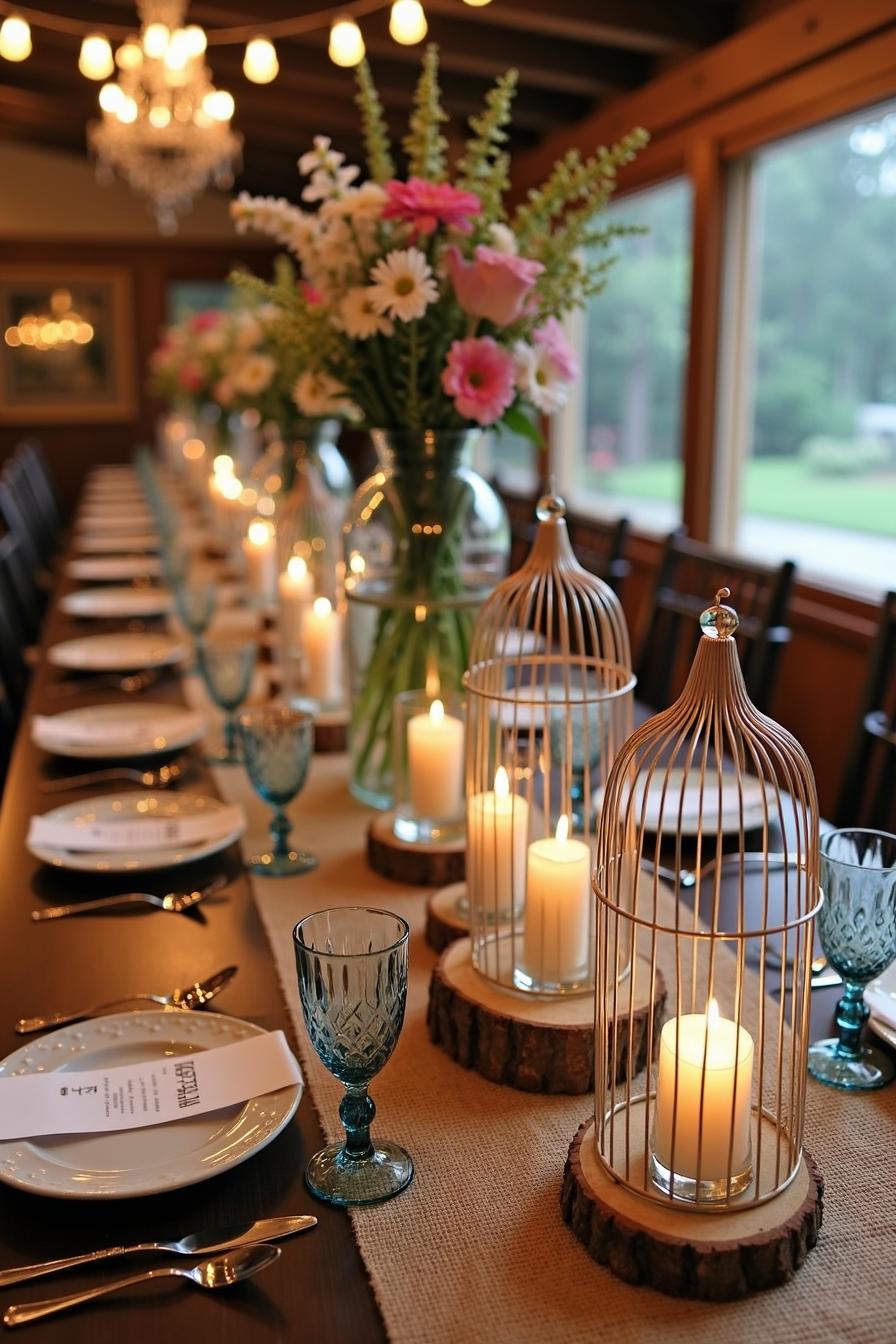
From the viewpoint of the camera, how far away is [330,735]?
1880mm

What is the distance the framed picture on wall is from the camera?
383 inches

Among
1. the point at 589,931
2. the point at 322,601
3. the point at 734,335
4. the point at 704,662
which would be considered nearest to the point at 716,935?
the point at 704,662

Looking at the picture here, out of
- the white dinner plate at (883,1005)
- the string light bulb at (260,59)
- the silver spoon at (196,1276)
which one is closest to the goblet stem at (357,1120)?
the silver spoon at (196,1276)

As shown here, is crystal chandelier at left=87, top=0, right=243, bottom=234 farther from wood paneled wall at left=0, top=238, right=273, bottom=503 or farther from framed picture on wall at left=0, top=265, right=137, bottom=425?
framed picture on wall at left=0, top=265, right=137, bottom=425

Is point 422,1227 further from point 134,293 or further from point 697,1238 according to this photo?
point 134,293

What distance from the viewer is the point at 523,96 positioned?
5.27 m

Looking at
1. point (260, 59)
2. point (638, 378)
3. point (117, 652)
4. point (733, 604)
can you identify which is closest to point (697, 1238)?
point (733, 604)

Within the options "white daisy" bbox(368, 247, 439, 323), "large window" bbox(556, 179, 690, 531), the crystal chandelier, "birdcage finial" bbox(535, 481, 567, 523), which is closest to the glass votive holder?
"birdcage finial" bbox(535, 481, 567, 523)

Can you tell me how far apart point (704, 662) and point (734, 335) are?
362cm

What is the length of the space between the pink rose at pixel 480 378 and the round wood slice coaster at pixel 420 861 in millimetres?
493

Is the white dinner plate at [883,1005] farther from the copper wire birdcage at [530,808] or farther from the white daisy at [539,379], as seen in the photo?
the white daisy at [539,379]

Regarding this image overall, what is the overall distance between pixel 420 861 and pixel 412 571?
1.31 feet

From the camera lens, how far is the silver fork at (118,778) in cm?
170

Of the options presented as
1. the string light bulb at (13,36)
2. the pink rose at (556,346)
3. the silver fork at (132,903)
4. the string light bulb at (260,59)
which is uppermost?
the string light bulb at (260,59)
